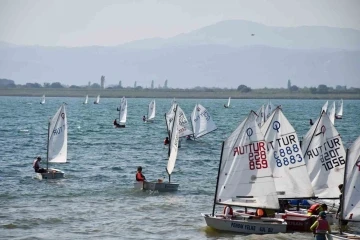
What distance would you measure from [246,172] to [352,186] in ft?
17.2

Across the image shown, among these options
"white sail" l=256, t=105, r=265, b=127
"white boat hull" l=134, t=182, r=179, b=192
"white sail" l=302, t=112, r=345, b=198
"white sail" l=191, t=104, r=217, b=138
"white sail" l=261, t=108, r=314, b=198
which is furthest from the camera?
"white sail" l=191, t=104, r=217, b=138

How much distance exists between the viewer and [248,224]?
33125mm

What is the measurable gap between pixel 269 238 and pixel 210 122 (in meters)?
49.9

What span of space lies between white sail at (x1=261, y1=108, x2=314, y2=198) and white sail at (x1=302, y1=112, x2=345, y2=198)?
2142 millimetres

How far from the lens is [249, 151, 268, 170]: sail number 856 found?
3391 cm

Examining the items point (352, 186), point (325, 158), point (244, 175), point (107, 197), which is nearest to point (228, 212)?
point (244, 175)

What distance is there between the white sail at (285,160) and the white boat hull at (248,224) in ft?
11.4

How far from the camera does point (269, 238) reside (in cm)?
3212

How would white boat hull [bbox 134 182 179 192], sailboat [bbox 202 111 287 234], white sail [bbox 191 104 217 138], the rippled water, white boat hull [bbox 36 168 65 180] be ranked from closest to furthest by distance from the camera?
sailboat [bbox 202 111 287 234] → the rippled water → white boat hull [bbox 134 182 179 192] → white boat hull [bbox 36 168 65 180] → white sail [bbox 191 104 217 138]

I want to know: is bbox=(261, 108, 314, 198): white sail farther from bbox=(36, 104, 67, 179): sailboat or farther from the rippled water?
bbox=(36, 104, 67, 179): sailboat

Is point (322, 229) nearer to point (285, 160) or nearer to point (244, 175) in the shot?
point (244, 175)

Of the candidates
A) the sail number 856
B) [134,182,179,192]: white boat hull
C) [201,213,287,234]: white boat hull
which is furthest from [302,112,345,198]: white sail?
[134,182,179,192]: white boat hull

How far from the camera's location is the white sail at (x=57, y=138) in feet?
179

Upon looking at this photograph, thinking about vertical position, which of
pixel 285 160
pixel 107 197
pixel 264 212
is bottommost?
pixel 107 197
